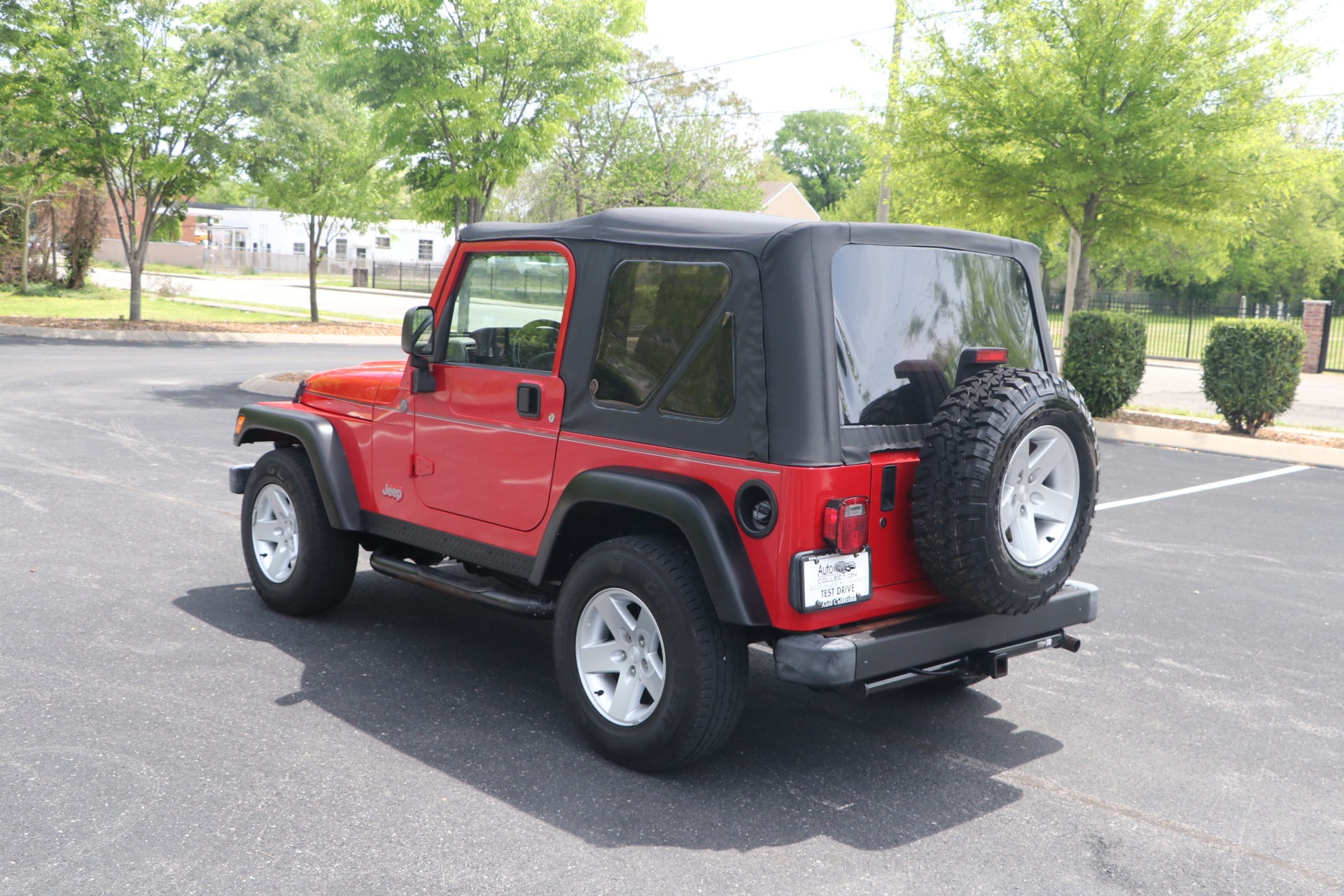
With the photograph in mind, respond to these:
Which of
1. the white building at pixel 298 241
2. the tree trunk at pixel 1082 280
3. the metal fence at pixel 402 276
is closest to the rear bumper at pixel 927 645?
the tree trunk at pixel 1082 280

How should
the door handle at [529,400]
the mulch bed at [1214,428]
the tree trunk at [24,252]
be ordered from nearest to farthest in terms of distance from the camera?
1. the door handle at [529,400]
2. the mulch bed at [1214,428]
3. the tree trunk at [24,252]

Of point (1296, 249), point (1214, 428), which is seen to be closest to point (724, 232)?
A: point (1214, 428)

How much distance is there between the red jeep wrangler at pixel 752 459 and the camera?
3.64 meters

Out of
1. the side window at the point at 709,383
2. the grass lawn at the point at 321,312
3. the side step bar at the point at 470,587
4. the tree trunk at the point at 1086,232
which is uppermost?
the tree trunk at the point at 1086,232

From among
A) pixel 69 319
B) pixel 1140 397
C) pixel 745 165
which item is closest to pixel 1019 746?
pixel 1140 397

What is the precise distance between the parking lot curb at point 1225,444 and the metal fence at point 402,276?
151ft

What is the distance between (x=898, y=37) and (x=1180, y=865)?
17352 millimetres

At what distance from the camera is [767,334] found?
12.1ft

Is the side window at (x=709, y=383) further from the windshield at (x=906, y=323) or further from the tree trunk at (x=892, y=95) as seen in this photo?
the tree trunk at (x=892, y=95)

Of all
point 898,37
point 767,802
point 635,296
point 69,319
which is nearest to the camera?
point 767,802

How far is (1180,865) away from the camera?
344cm

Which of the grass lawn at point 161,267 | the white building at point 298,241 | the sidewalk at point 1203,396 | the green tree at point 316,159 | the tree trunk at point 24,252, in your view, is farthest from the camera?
the white building at point 298,241

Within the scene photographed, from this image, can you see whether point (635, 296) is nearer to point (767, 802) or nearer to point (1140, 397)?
point (767, 802)

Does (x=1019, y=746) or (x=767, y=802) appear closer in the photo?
(x=767, y=802)
